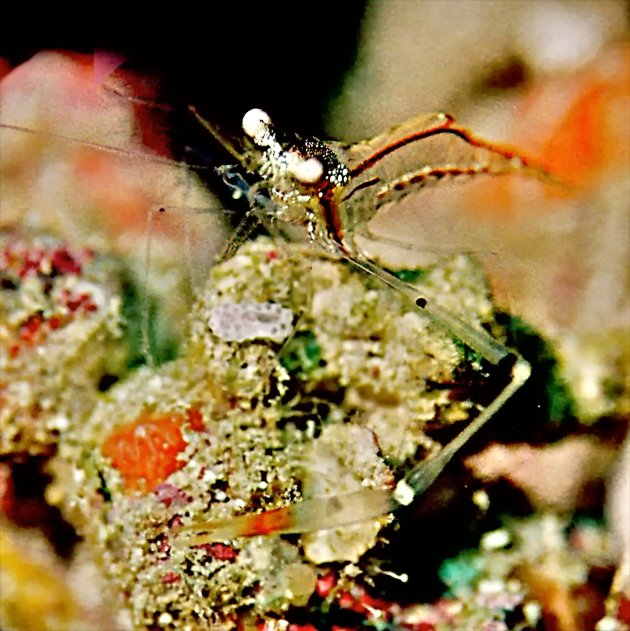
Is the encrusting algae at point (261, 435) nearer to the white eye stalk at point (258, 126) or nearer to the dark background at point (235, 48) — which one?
the white eye stalk at point (258, 126)

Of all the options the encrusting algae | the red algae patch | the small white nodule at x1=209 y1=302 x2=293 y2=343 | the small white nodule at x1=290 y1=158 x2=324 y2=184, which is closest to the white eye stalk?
the small white nodule at x1=290 y1=158 x2=324 y2=184

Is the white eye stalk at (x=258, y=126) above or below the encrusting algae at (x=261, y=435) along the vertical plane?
above

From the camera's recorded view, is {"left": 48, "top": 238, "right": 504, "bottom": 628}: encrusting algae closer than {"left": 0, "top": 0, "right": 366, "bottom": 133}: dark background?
Yes

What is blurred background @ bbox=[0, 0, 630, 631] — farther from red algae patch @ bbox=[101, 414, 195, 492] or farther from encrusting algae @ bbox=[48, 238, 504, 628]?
red algae patch @ bbox=[101, 414, 195, 492]

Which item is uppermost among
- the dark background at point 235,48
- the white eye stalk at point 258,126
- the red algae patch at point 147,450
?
the dark background at point 235,48

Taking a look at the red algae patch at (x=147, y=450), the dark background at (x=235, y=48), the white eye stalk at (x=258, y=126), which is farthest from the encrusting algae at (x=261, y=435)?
the dark background at (x=235, y=48)

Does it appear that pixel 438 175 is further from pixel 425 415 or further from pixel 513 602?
pixel 513 602
